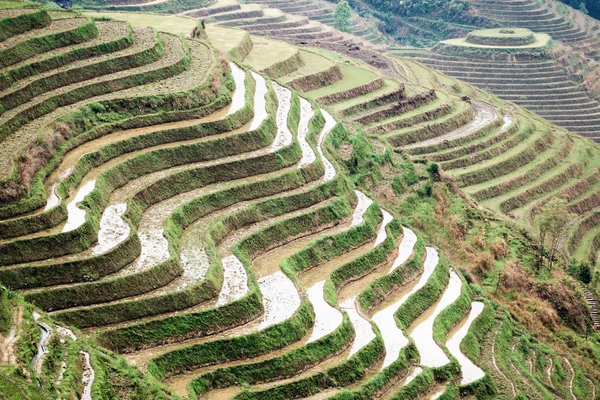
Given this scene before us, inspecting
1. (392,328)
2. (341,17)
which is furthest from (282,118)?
(341,17)

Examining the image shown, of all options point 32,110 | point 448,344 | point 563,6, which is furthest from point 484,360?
point 563,6

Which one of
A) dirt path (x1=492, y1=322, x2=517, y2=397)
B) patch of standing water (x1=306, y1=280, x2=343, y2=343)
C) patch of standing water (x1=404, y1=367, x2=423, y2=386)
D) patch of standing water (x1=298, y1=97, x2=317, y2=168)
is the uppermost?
patch of standing water (x1=298, y1=97, x2=317, y2=168)

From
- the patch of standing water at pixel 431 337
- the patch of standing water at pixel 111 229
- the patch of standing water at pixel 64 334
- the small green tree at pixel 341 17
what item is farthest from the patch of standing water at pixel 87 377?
the small green tree at pixel 341 17

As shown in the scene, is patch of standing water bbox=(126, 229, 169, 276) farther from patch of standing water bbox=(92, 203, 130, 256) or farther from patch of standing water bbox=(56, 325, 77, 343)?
patch of standing water bbox=(56, 325, 77, 343)

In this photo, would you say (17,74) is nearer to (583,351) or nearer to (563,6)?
(583,351)

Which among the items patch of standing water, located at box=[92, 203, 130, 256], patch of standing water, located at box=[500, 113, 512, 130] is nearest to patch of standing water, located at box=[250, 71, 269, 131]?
patch of standing water, located at box=[92, 203, 130, 256]
